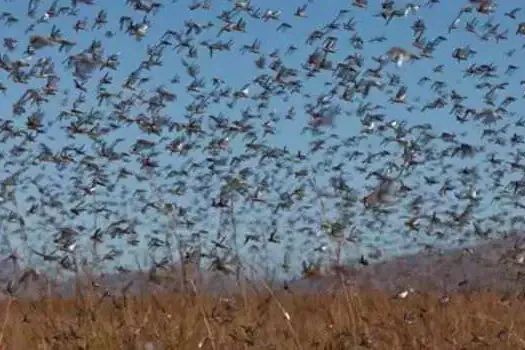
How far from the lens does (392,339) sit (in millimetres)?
6371

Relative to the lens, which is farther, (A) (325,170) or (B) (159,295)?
(B) (159,295)

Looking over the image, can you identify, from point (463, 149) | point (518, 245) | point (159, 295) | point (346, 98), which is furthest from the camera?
point (159, 295)

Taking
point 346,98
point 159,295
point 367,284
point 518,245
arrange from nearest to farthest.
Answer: point 518,245
point 346,98
point 367,284
point 159,295

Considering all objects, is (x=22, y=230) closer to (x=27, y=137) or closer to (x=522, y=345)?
(x=27, y=137)

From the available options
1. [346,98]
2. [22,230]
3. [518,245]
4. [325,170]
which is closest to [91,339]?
[22,230]

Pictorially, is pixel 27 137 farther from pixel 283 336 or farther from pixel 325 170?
pixel 283 336

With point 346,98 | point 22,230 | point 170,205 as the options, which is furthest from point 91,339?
point 346,98

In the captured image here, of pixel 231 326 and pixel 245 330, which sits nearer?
pixel 245 330

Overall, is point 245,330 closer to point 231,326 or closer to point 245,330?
point 245,330

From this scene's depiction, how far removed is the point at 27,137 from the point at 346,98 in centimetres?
262

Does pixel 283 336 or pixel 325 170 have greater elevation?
pixel 325 170

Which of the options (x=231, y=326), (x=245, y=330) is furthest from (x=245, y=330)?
(x=231, y=326)

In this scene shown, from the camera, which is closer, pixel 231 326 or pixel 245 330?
pixel 245 330

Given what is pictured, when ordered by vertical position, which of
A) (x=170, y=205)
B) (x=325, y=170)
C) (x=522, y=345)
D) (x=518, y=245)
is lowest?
(x=522, y=345)
